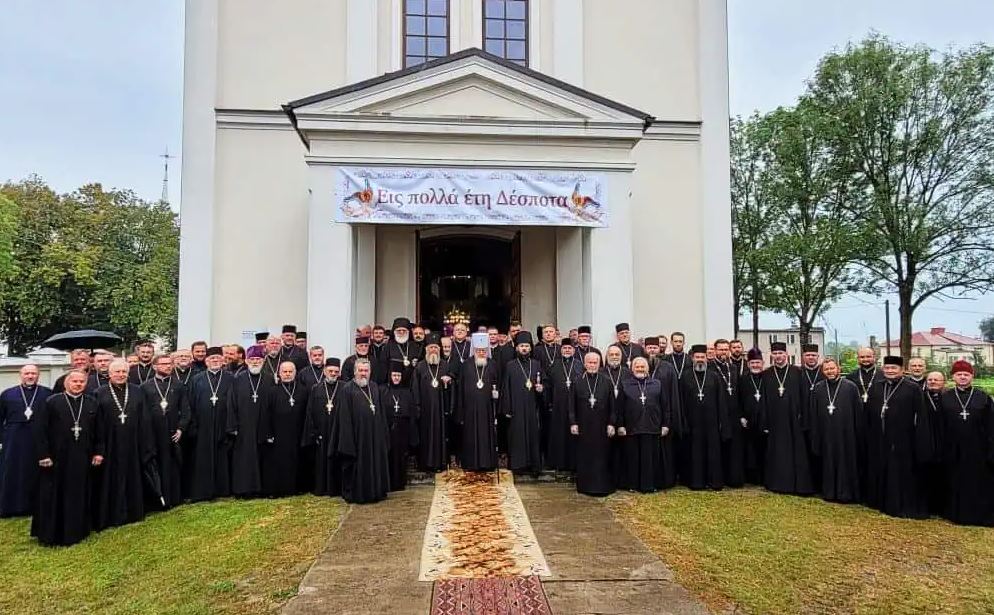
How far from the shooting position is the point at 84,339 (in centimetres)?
1273

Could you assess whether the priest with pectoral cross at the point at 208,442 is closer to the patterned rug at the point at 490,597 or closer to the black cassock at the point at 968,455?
the patterned rug at the point at 490,597

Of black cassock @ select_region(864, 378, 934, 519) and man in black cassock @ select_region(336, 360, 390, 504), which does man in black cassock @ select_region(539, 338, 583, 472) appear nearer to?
man in black cassock @ select_region(336, 360, 390, 504)

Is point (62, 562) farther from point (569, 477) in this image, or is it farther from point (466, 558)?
point (569, 477)

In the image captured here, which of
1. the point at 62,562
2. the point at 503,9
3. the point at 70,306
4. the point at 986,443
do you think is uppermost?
the point at 503,9

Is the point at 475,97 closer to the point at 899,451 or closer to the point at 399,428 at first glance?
the point at 399,428

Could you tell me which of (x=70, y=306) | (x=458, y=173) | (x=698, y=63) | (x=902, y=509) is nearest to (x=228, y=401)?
(x=458, y=173)

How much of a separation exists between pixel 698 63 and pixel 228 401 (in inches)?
445

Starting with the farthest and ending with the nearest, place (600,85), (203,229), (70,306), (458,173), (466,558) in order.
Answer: (70,306), (600,85), (203,229), (458,173), (466,558)

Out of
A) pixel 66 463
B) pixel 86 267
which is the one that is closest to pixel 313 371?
pixel 66 463

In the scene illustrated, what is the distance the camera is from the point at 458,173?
10586 millimetres

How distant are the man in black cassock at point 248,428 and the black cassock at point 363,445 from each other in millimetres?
1132

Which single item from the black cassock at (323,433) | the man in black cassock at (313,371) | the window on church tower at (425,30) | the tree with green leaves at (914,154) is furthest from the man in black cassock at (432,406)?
the tree with green leaves at (914,154)

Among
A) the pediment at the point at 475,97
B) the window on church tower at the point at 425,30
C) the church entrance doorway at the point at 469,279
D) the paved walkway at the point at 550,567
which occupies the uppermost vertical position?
the window on church tower at the point at 425,30

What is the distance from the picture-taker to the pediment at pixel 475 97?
1075cm
